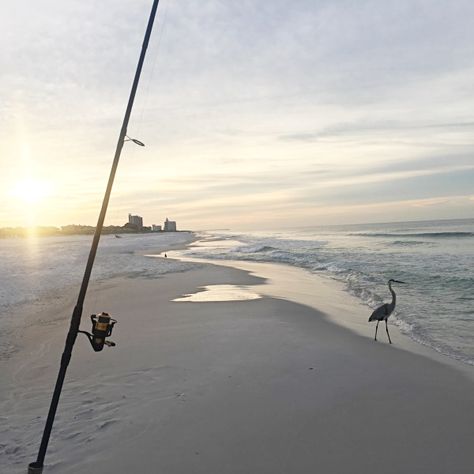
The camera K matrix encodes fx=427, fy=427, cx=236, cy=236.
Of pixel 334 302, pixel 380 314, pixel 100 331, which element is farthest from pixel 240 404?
pixel 334 302

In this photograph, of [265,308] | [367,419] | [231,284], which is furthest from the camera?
[231,284]

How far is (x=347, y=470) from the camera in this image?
3684 millimetres

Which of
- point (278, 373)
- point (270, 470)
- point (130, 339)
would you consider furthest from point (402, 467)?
point (130, 339)

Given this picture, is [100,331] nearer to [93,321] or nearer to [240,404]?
[93,321]

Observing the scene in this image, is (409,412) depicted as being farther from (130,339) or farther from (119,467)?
(130,339)

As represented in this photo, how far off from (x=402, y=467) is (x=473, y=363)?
3.59 meters

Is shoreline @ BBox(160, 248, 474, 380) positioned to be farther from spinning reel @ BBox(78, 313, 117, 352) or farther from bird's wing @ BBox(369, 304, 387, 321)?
spinning reel @ BBox(78, 313, 117, 352)

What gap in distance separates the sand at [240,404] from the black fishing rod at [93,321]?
1.60 ft

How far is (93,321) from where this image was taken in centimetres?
402

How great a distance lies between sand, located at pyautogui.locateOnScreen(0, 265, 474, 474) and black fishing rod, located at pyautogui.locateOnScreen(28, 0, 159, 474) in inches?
19.2

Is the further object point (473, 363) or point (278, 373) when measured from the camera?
point (473, 363)

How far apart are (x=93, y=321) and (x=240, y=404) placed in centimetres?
205

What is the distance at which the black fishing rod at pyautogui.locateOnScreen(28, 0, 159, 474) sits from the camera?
3.54 m

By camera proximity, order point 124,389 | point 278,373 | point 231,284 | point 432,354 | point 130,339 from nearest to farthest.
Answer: point 124,389
point 278,373
point 432,354
point 130,339
point 231,284
